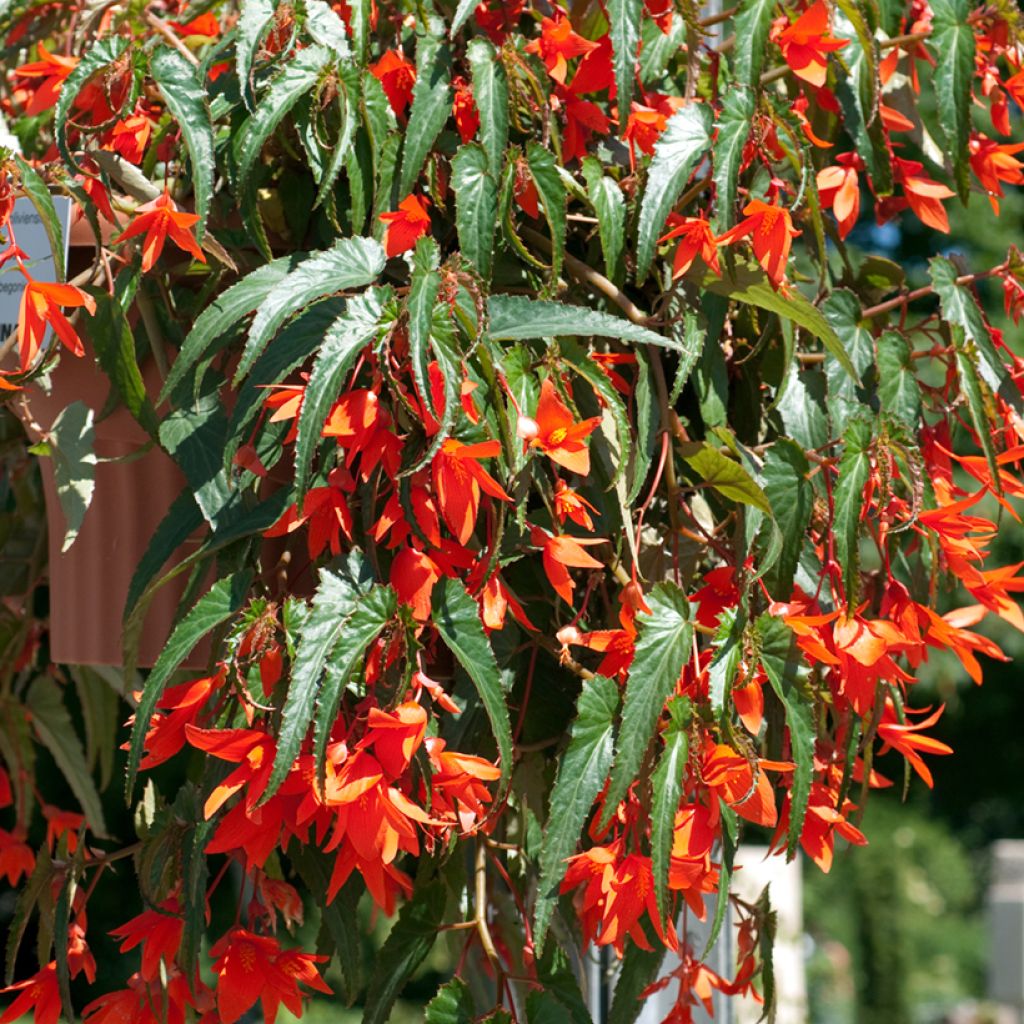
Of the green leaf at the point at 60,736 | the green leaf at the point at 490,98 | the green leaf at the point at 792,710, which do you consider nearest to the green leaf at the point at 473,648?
the green leaf at the point at 792,710

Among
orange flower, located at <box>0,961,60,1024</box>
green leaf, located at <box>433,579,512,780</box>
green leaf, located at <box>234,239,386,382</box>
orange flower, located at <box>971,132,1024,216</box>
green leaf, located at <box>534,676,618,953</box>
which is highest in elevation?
green leaf, located at <box>234,239,386,382</box>

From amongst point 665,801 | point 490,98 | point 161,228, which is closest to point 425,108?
point 490,98

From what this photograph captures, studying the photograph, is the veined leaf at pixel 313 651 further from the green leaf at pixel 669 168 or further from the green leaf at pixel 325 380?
the green leaf at pixel 669 168

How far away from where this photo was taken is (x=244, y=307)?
2.36 ft

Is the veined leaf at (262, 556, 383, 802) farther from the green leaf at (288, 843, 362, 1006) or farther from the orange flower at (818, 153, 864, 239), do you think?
the orange flower at (818, 153, 864, 239)

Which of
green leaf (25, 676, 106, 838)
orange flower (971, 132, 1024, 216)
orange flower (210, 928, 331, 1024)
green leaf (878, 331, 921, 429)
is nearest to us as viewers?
orange flower (210, 928, 331, 1024)

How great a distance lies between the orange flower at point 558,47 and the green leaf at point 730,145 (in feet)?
0.32

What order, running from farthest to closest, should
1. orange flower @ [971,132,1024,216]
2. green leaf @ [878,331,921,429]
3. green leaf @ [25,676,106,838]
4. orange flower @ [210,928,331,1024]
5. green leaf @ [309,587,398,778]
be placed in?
1. green leaf @ [25,676,106,838]
2. orange flower @ [971,132,1024,216]
3. green leaf @ [878,331,921,429]
4. orange flower @ [210,928,331,1024]
5. green leaf @ [309,587,398,778]

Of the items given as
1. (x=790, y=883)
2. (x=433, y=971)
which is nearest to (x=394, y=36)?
(x=790, y=883)

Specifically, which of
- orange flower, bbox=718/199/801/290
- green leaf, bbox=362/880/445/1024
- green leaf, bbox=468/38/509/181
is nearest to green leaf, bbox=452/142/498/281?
green leaf, bbox=468/38/509/181

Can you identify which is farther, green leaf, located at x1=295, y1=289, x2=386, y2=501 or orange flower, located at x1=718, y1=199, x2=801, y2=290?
orange flower, located at x1=718, y1=199, x2=801, y2=290

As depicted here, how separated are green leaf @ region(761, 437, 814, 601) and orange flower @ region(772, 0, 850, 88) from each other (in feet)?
0.78

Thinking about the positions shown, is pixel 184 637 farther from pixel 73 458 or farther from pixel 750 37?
pixel 750 37

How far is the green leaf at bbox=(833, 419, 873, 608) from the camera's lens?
694mm
